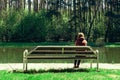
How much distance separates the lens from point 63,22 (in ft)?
209

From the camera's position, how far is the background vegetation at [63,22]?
58750 mm

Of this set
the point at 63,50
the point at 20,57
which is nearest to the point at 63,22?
the point at 20,57

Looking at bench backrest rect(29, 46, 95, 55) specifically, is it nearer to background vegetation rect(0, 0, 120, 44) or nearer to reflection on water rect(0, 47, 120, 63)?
reflection on water rect(0, 47, 120, 63)

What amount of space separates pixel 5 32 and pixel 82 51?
1854 inches

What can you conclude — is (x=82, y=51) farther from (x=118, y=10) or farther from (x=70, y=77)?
(x=118, y=10)

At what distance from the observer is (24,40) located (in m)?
57.9

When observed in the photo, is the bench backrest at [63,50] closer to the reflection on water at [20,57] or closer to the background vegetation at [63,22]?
the reflection on water at [20,57]

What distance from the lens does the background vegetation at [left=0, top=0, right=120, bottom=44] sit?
5875 cm

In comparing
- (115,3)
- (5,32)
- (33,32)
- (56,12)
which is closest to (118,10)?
(115,3)

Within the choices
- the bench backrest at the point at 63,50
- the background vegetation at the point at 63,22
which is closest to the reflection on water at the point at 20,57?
the bench backrest at the point at 63,50

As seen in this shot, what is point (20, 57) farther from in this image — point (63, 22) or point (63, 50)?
point (63, 22)

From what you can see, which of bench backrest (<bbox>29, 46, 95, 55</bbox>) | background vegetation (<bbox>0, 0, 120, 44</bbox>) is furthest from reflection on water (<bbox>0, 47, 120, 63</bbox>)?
background vegetation (<bbox>0, 0, 120, 44</bbox>)

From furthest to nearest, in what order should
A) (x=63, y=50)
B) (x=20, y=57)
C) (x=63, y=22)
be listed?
1. (x=63, y=22)
2. (x=20, y=57)
3. (x=63, y=50)

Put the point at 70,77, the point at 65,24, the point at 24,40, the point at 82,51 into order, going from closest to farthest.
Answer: the point at 70,77 → the point at 82,51 → the point at 24,40 → the point at 65,24
